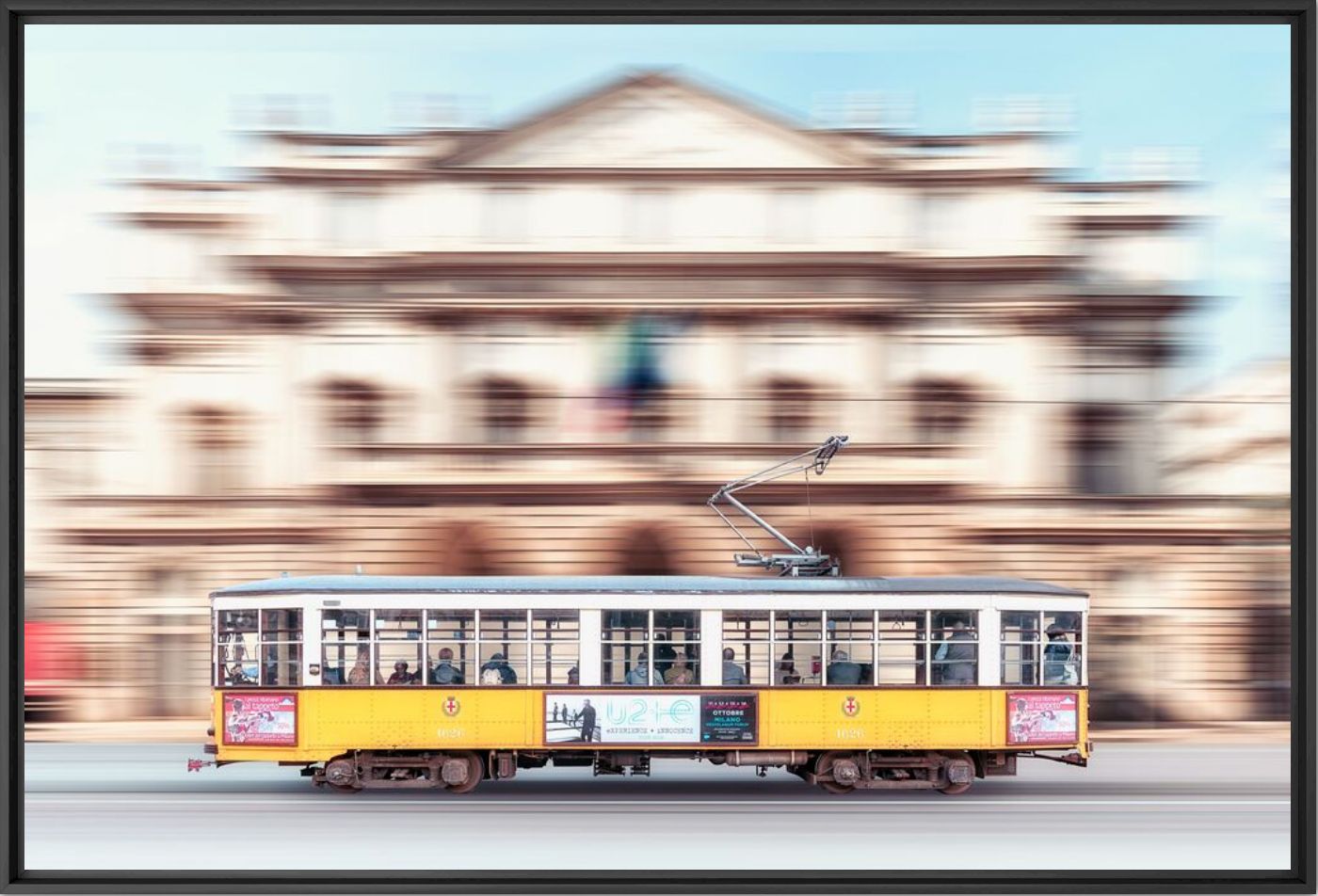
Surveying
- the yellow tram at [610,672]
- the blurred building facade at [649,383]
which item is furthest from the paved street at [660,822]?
the blurred building facade at [649,383]

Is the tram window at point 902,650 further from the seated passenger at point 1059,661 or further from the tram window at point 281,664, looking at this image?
the tram window at point 281,664

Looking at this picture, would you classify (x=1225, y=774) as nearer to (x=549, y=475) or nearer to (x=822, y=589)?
(x=822, y=589)

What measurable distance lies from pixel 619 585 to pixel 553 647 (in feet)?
3.09

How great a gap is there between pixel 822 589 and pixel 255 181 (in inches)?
419

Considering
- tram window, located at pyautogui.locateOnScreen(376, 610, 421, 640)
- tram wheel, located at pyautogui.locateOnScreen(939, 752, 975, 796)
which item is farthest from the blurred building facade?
tram window, located at pyautogui.locateOnScreen(376, 610, 421, 640)

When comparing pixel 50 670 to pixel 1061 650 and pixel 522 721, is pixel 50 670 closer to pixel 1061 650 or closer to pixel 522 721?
pixel 522 721

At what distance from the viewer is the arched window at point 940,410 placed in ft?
71.3

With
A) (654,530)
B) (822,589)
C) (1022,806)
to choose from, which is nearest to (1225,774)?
(1022,806)

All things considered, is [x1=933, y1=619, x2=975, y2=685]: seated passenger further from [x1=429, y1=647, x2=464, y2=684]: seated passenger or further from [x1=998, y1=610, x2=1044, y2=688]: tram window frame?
[x1=429, y1=647, x2=464, y2=684]: seated passenger

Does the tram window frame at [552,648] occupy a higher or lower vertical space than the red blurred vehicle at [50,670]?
higher

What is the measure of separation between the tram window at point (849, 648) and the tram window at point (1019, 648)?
146 centimetres

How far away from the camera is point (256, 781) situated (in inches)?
693

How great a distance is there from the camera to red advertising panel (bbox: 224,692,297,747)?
1602 cm

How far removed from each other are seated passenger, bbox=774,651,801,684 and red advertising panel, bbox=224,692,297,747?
5.06 meters
